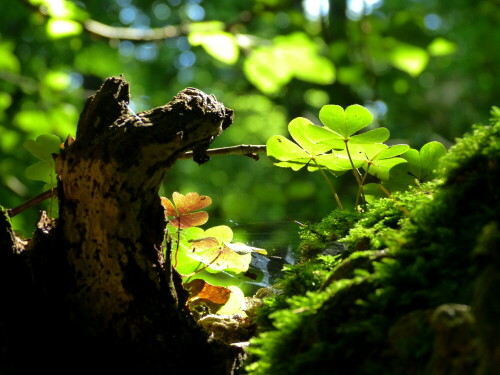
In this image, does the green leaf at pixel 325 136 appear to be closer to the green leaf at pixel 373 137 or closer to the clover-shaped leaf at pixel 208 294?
the green leaf at pixel 373 137

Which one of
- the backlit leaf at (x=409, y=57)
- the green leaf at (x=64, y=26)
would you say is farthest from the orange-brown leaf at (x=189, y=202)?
the green leaf at (x=64, y=26)

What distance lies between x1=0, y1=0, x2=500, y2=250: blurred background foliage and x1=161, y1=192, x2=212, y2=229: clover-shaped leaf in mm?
271

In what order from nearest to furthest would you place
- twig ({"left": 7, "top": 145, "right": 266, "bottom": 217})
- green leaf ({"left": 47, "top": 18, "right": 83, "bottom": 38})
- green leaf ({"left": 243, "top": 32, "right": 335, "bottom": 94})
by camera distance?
1. twig ({"left": 7, "top": 145, "right": 266, "bottom": 217})
2. green leaf ({"left": 243, "top": 32, "right": 335, "bottom": 94})
3. green leaf ({"left": 47, "top": 18, "right": 83, "bottom": 38})

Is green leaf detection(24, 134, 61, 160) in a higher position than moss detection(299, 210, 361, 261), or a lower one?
higher

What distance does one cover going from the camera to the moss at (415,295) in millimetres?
443

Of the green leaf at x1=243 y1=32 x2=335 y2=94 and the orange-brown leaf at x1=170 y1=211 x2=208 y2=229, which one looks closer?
the orange-brown leaf at x1=170 y1=211 x2=208 y2=229

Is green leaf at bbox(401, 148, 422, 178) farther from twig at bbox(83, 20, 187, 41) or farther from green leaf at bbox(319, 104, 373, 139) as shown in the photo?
twig at bbox(83, 20, 187, 41)

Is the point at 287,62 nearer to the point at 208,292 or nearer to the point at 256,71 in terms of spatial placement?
the point at 256,71

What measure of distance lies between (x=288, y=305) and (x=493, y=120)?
0.40 m

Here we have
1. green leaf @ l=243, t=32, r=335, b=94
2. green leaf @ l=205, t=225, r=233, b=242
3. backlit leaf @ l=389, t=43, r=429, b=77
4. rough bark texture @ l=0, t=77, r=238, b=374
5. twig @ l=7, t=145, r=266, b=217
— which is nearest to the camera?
rough bark texture @ l=0, t=77, r=238, b=374

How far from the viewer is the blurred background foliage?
86.6 inches

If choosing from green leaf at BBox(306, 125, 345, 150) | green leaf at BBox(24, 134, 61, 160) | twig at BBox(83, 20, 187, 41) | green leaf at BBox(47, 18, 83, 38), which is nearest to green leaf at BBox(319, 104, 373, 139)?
green leaf at BBox(306, 125, 345, 150)

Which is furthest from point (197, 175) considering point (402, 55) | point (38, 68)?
point (402, 55)

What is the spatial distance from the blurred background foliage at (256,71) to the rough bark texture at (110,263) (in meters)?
0.41
